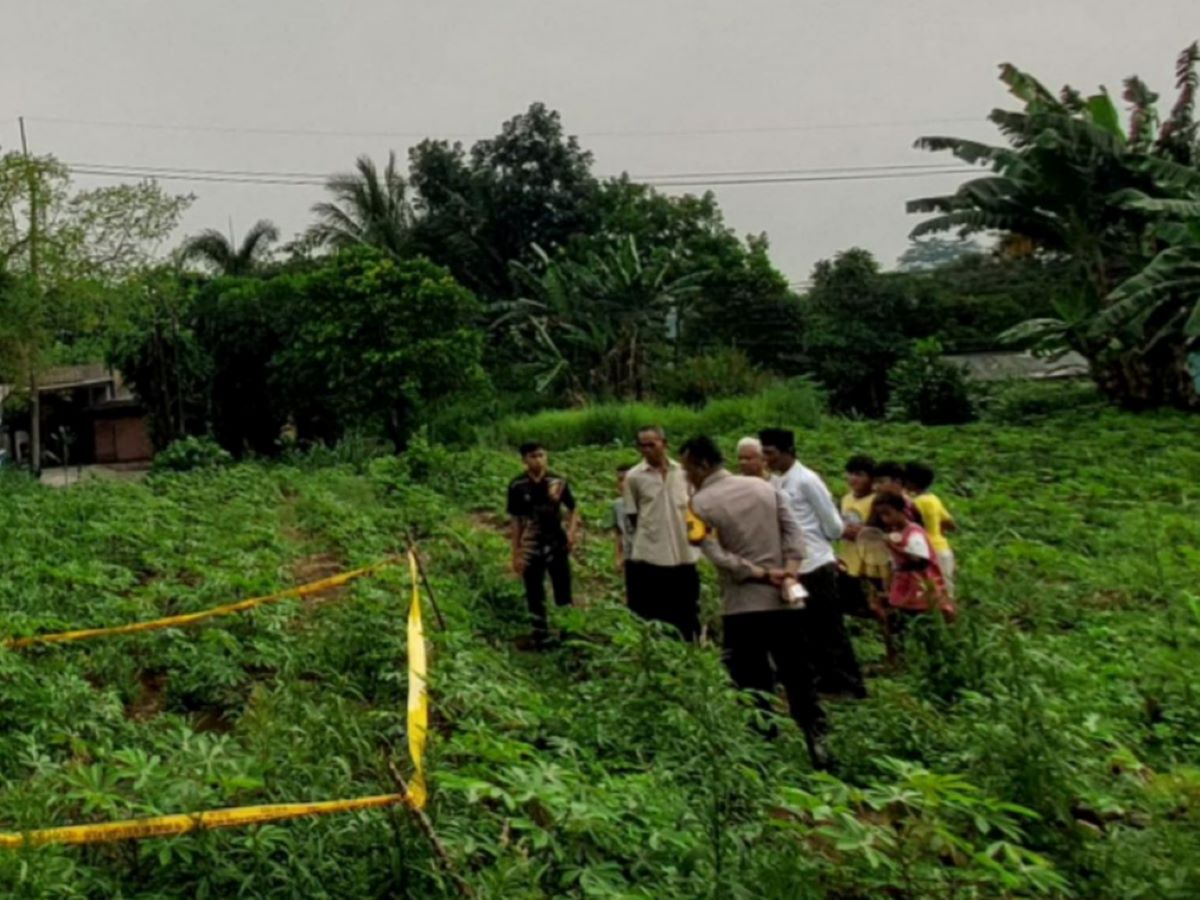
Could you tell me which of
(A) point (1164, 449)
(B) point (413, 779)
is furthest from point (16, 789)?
(A) point (1164, 449)

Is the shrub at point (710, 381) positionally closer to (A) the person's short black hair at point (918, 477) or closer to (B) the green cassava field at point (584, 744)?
(B) the green cassava field at point (584, 744)

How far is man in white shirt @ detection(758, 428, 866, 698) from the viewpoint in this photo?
593cm

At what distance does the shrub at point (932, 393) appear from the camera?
21.4m

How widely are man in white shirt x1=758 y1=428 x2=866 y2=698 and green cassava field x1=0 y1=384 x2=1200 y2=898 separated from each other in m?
0.45

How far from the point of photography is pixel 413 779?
349 cm

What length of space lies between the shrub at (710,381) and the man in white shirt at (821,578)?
55.4ft

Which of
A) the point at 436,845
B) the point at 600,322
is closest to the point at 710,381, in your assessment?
the point at 600,322

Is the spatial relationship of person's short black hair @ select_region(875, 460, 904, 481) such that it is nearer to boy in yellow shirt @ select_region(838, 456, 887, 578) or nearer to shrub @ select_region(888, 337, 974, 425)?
boy in yellow shirt @ select_region(838, 456, 887, 578)

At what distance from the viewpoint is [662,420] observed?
2064 centimetres

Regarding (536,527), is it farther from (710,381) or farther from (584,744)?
(710,381)

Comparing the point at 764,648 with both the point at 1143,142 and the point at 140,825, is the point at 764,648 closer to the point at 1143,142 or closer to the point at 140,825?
the point at 140,825

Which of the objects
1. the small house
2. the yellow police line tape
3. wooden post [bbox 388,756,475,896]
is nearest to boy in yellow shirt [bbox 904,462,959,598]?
the yellow police line tape

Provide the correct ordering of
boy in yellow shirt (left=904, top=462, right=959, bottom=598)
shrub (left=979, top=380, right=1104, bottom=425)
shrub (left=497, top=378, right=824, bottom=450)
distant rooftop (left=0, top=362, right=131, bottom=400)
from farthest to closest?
distant rooftop (left=0, top=362, right=131, bottom=400), shrub (left=979, top=380, right=1104, bottom=425), shrub (left=497, top=378, right=824, bottom=450), boy in yellow shirt (left=904, top=462, right=959, bottom=598)

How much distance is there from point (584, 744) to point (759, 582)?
1077mm
